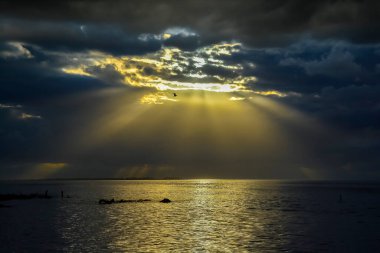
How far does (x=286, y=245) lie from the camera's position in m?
49.5

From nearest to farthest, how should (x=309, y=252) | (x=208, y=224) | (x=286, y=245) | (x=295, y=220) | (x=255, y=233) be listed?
(x=309, y=252), (x=286, y=245), (x=255, y=233), (x=208, y=224), (x=295, y=220)

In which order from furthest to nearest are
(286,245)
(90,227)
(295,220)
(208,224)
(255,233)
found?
(295,220), (208,224), (90,227), (255,233), (286,245)

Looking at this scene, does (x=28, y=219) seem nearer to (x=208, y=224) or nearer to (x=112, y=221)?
(x=112, y=221)

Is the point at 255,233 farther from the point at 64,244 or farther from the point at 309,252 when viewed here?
the point at 64,244

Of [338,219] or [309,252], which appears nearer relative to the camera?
[309,252]

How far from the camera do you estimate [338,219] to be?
79812 millimetres

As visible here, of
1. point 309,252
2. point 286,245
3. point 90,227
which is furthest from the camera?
point 90,227

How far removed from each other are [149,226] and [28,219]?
994 inches

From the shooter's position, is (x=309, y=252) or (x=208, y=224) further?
(x=208, y=224)

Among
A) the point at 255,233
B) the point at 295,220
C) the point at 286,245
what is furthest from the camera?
the point at 295,220

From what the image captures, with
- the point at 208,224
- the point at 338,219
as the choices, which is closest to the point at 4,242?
the point at 208,224

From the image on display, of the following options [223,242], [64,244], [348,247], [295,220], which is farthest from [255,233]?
[64,244]

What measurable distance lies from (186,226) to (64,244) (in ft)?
74.0

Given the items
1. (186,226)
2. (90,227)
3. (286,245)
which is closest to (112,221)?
(90,227)
